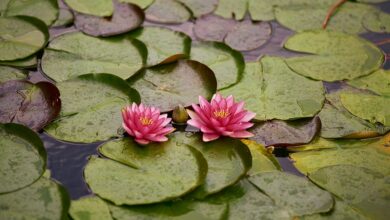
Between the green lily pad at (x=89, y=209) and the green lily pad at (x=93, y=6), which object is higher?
the green lily pad at (x=93, y=6)

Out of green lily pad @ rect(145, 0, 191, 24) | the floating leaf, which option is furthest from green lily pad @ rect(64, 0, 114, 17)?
green lily pad @ rect(145, 0, 191, 24)

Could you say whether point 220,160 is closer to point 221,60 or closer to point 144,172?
point 144,172

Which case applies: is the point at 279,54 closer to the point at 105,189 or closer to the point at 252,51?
the point at 252,51

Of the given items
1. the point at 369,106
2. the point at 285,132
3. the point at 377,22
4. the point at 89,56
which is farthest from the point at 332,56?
the point at 89,56

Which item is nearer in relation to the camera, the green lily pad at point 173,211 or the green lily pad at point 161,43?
the green lily pad at point 173,211

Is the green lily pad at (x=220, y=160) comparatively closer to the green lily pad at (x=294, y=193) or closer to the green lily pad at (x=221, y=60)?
the green lily pad at (x=294, y=193)

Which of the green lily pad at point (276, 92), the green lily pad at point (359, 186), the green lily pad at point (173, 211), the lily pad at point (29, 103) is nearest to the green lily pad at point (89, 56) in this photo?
the lily pad at point (29, 103)
